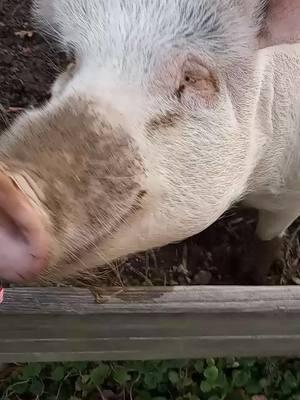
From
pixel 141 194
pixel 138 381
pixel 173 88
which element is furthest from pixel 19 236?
pixel 138 381

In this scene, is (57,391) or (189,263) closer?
(57,391)

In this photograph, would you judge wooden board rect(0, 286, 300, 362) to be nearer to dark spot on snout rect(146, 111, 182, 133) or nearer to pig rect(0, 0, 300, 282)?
pig rect(0, 0, 300, 282)

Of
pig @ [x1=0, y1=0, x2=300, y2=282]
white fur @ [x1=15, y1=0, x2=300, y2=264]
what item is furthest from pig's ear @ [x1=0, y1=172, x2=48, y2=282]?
white fur @ [x1=15, y1=0, x2=300, y2=264]

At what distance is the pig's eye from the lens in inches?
55.3

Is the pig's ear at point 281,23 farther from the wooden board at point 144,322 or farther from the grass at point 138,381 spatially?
the grass at point 138,381

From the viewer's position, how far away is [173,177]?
1402 millimetres

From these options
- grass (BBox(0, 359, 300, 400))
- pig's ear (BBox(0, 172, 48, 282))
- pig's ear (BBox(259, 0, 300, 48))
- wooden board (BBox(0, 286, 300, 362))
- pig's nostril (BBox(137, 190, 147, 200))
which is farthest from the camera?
grass (BBox(0, 359, 300, 400))

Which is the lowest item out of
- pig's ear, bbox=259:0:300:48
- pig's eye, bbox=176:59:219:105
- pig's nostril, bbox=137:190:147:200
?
pig's nostril, bbox=137:190:147:200

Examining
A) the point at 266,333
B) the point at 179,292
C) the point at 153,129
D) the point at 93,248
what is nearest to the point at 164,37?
the point at 153,129

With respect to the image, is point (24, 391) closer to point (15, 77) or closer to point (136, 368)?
point (136, 368)

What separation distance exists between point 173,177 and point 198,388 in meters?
0.95

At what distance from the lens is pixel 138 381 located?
2.20 m

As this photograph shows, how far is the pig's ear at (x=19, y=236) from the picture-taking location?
44.6 inches

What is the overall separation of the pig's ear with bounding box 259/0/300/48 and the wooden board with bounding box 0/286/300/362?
0.49 m
